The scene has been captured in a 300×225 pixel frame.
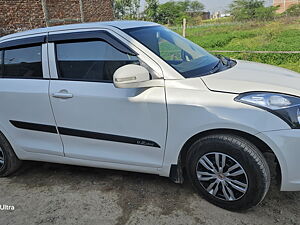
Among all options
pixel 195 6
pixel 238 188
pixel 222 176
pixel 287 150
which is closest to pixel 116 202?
pixel 222 176

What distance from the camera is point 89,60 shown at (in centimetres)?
244

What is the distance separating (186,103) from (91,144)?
1.04 metres

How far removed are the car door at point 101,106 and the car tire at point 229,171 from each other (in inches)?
13.7

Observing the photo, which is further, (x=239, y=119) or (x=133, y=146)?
(x=133, y=146)

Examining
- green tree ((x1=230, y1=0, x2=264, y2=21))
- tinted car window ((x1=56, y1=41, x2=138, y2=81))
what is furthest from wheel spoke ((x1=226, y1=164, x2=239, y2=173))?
green tree ((x1=230, y1=0, x2=264, y2=21))

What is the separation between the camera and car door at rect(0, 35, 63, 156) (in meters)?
2.55

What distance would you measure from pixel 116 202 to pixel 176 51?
1636mm

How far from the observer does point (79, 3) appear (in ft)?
49.8

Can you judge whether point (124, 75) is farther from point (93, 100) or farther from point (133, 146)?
point (133, 146)

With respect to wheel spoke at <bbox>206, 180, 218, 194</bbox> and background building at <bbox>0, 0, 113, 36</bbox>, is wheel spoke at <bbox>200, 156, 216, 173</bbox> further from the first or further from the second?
background building at <bbox>0, 0, 113, 36</bbox>

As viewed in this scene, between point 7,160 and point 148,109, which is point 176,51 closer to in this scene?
point 148,109

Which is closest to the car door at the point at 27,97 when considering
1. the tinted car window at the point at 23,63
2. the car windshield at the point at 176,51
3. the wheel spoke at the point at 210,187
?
the tinted car window at the point at 23,63

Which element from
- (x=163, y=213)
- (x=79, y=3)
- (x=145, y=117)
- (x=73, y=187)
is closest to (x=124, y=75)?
(x=145, y=117)

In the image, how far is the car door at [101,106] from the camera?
7.28 feet
